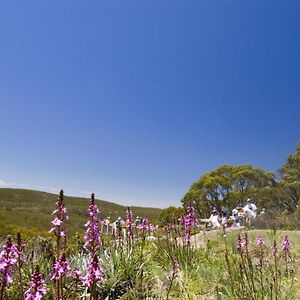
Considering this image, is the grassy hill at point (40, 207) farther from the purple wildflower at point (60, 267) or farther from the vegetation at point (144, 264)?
the purple wildflower at point (60, 267)

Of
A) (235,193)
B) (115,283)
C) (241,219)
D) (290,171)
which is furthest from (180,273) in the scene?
(290,171)

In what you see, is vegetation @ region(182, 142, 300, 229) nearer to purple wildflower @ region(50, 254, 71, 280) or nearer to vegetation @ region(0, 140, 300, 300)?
vegetation @ region(0, 140, 300, 300)

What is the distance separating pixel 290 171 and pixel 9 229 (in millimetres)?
30549

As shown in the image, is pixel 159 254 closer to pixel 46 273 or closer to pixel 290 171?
pixel 46 273

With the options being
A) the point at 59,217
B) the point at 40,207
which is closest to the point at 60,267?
the point at 59,217

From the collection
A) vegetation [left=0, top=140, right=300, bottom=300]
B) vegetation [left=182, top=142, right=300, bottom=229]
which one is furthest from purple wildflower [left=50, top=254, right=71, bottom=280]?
vegetation [left=182, top=142, right=300, bottom=229]

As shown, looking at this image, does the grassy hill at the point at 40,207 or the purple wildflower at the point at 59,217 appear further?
the grassy hill at the point at 40,207

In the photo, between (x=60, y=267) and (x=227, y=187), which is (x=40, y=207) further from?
(x=60, y=267)

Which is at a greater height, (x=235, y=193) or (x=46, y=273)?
(x=235, y=193)

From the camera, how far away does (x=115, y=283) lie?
7586 mm

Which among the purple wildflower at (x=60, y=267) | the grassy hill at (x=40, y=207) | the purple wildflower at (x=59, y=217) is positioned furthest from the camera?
the grassy hill at (x=40, y=207)

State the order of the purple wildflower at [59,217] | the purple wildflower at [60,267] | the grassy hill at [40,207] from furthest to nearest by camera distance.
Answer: the grassy hill at [40,207] → the purple wildflower at [59,217] → the purple wildflower at [60,267]

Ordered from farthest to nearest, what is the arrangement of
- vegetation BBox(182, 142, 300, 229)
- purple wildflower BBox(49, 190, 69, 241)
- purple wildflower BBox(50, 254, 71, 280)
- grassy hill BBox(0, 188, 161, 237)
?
grassy hill BBox(0, 188, 161, 237) < vegetation BBox(182, 142, 300, 229) < purple wildflower BBox(49, 190, 69, 241) < purple wildflower BBox(50, 254, 71, 280)

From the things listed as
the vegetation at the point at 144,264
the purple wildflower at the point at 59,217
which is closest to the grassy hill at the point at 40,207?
the vegetation at the point at 144,264
